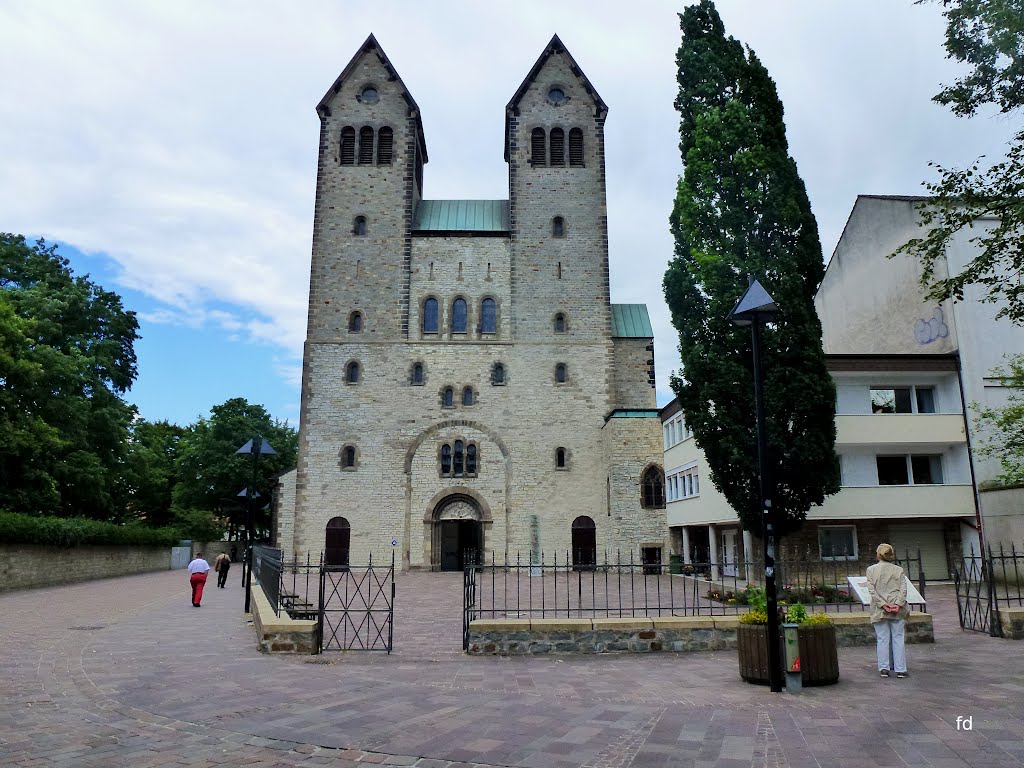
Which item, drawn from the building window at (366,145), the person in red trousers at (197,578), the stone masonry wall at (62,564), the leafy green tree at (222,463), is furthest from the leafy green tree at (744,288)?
the leafy green tree at (222,463)

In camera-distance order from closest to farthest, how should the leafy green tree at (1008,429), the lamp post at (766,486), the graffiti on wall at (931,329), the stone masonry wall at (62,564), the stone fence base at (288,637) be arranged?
1. the lamp post at (766,486)
2. the stone fence base at (288,637)
3. the leafy green tree at (1008,429)
4. the stone masonry wall at (62,564)
5. the graffiti on wall at (931,329)

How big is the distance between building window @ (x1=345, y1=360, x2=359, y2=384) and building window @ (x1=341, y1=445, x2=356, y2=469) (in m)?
3.37

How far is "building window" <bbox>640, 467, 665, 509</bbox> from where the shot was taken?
36.5 meters

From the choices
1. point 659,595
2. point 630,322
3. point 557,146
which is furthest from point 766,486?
point 557,146

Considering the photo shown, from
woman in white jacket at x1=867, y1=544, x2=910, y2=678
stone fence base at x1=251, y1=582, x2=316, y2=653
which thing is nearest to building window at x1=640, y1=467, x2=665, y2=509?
stone fence base at x1=251, y1=582, x2=316, y2=653

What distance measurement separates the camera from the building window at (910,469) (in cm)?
2588

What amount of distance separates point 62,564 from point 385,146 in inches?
1022

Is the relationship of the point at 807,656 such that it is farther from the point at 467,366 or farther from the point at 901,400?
the point at 467,366

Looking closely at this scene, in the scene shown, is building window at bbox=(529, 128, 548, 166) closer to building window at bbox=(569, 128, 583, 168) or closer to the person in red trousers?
building window at bbox=(569, 128, 583, 168)

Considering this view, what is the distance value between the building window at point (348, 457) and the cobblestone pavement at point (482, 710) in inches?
1027

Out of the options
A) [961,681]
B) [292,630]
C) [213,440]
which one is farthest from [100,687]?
[213,440]

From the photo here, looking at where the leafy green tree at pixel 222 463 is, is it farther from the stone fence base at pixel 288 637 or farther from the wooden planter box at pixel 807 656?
the wooden planter box at pixel 807 656

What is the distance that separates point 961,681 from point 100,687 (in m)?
9.78

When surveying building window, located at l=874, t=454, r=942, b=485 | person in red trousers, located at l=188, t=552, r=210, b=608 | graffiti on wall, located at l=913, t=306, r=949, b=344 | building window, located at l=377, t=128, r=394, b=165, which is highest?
building window, located at l=377, t=128, r=394, b=165
